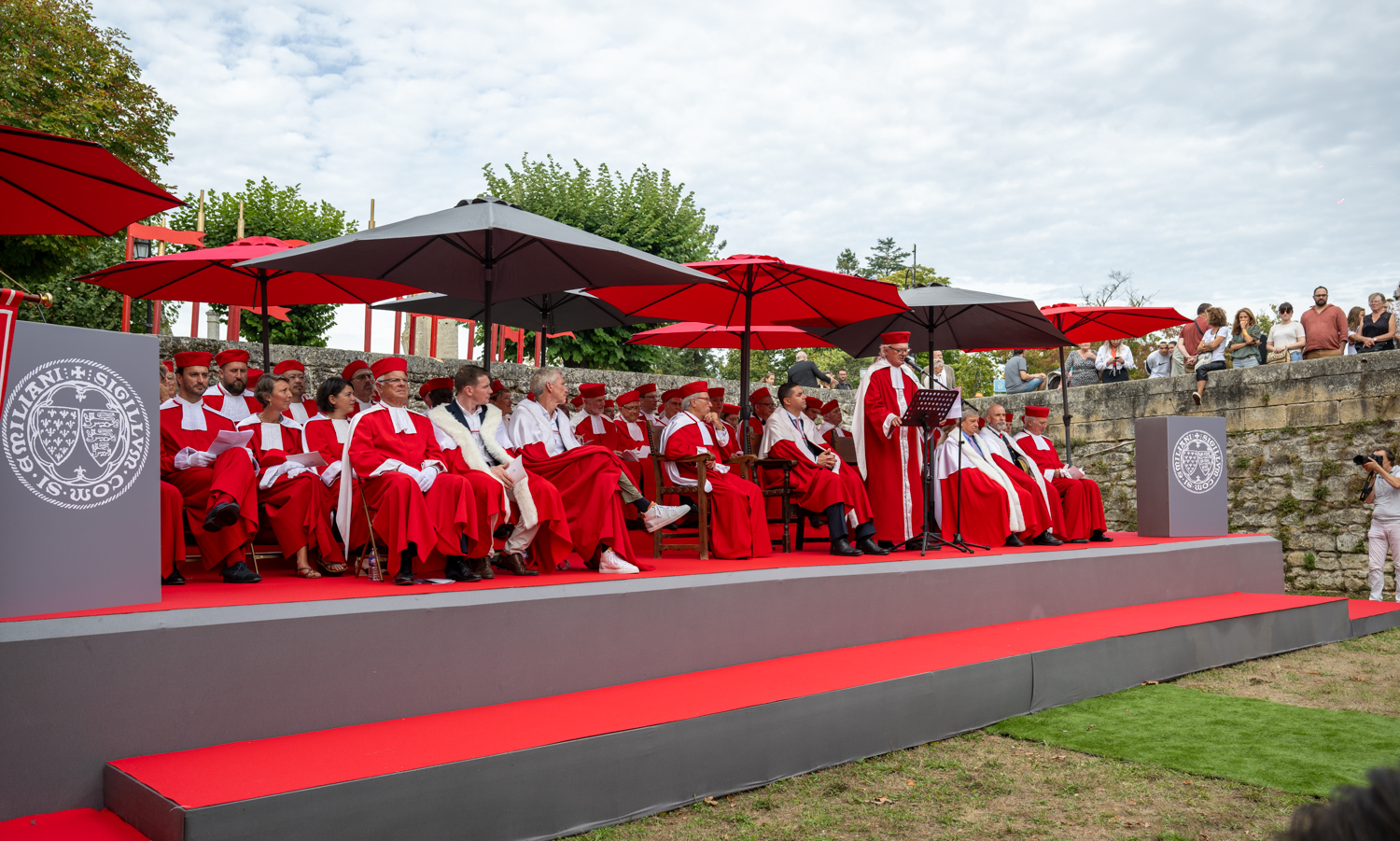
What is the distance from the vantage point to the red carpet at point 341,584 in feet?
12.7

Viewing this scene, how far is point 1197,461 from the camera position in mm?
9250

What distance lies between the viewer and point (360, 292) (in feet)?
27.2

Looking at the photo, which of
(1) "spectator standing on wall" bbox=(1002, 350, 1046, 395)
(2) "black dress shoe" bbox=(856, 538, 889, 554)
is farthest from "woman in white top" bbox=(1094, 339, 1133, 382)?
(2) "black dress shoe" bbox=(856, 538, 889, 554)

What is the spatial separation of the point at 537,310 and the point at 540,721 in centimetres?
633

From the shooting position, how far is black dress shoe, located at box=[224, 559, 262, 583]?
4.78m

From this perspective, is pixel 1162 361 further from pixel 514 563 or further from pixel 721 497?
pixel 514 563

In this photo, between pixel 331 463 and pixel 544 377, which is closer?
pixel 331 463

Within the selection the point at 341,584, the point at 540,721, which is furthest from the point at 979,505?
the point at 341,584

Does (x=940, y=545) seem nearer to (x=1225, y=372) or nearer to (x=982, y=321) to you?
(x=982, y=321)

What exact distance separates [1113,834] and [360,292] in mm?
7055

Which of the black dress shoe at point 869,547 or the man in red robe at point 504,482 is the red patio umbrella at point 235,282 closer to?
the man in red robe at point 504,482

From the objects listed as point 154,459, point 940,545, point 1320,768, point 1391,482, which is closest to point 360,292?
point 154,459

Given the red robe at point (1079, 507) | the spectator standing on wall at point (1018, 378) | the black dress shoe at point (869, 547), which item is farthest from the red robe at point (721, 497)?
the spectator standing on wall at point (1018, 378)

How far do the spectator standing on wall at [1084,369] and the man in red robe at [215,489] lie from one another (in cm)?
1341
